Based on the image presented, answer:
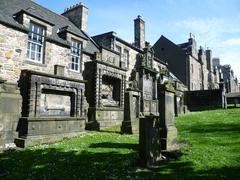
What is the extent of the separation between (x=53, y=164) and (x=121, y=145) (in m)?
3.23

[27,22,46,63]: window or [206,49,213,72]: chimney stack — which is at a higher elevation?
[206,49,213,72]: chimney stack

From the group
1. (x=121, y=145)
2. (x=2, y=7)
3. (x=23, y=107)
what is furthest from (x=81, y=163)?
(x=2, y=7)

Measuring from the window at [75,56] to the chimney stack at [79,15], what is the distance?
4782 mm

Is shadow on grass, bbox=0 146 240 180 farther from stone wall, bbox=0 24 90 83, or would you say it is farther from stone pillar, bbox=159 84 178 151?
stone wall, bbox=0 24 90 83

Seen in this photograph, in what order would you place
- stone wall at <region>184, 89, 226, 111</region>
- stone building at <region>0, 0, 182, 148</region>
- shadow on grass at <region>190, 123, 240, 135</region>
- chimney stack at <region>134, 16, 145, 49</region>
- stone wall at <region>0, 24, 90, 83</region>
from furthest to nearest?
stone wall at <region>184, 89, 226, 111</region> < chimney stack at <region>134, 16, 145, 49</region> < stone wall at <region>0, 24, 90, 83</region> < shadow on grass at <region>190, 123, 240, 135</region> < stone building at <region>0, 0, 182, 148</region>

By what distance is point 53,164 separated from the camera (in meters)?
7.41

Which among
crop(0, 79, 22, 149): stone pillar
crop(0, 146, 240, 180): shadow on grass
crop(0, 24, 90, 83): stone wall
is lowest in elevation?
crop(0, 146, 240, 180): shadow on grass

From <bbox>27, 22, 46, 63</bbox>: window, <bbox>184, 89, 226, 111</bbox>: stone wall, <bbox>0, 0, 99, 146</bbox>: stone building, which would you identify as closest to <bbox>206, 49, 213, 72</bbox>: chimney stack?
<bbox>184, 89, 226, 111</bbox>: stone wall

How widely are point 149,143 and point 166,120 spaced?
191cm

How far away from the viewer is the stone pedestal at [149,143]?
23.9 feet

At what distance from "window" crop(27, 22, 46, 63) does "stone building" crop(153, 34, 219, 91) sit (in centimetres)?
2927

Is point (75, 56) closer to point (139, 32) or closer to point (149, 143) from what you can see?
point (149, 143)

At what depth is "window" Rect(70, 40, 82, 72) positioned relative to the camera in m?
Answer: 18.0

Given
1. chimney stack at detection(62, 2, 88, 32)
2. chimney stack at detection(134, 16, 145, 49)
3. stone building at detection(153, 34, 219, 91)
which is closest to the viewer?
chimney stack at detection(62, 2, 88, 32)
